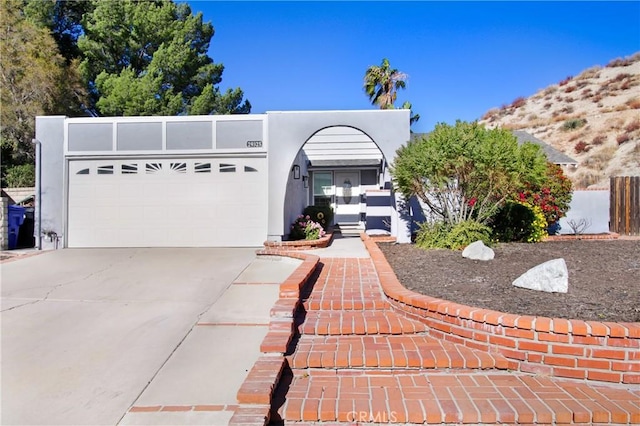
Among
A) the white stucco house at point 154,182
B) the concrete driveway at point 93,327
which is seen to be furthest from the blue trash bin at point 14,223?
the concrete driveway at point 93,327

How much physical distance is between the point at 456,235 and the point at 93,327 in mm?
6297

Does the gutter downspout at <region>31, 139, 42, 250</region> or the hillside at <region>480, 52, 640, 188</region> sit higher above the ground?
the hillside at <region>480, 52, 640, 188</region>

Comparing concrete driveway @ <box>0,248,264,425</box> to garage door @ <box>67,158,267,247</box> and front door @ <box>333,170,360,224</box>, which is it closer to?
garage door @ <box>67,158,267,247</box>

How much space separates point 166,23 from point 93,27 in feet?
11.1

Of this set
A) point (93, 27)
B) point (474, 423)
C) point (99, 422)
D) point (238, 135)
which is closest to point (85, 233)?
point (238, 135)

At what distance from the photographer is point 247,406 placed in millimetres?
2979

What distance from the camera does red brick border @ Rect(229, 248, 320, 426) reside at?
9.55ft

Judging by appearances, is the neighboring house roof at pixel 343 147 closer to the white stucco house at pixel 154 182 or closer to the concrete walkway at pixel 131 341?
the white stucco house at pixel 154 182

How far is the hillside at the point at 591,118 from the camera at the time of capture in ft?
78.5

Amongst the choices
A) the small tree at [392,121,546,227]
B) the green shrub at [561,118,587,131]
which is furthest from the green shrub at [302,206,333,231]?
the green shrub at [561,118,587,131]

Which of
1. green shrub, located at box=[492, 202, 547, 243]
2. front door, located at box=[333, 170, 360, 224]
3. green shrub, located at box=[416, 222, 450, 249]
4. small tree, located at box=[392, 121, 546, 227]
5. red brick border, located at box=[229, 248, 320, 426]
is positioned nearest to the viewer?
red brick border, located at box=[229, 248, 320, 426]

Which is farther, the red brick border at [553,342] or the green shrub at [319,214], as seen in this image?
the green shrub at [319,214]

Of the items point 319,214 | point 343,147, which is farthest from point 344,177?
point 319,214

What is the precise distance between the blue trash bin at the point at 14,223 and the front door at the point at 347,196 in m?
9.95
